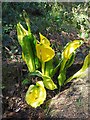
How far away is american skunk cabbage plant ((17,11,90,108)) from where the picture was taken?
2.97m

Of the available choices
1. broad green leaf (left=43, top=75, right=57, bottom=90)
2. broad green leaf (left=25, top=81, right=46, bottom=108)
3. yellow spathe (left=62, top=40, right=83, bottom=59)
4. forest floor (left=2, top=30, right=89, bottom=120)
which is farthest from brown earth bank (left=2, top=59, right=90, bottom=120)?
yellow spathe (left=62, top=40, right=83, bottom=59)

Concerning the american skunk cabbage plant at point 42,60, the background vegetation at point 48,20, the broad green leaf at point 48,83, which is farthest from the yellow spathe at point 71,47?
the background vegetation at point 48,20

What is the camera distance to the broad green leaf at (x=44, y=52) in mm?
2986

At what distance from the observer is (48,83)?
318 centimetres

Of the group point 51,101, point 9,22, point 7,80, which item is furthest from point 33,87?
point 9,22

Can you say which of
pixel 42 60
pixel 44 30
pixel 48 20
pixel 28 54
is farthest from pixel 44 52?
pixel 48 20

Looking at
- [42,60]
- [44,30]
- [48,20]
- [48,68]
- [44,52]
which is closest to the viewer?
[44,52]

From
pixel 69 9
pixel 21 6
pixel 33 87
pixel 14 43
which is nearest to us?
pixel 33 87

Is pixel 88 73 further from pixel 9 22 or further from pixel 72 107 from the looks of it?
pixel 9 22

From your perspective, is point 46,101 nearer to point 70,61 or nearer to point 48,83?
point 48,83

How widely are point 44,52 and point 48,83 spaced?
346 mm

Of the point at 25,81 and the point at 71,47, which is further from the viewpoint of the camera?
the point at 25,81

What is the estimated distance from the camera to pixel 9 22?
13.1ft

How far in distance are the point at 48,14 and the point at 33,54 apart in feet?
4.47
